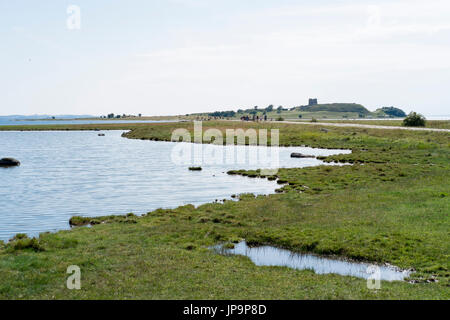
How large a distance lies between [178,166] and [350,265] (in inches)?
1891

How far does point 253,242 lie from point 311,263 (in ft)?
16.0

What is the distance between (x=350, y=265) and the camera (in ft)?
72.4

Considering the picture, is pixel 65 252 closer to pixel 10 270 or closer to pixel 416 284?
pixel 10 270

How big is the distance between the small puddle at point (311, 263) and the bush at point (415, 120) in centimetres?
11023

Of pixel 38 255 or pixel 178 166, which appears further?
pixel 178 166

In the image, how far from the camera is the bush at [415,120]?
119544 millimetres

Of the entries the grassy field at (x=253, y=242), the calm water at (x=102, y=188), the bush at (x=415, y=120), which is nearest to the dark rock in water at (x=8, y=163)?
the calm water at (x=102, y=188)

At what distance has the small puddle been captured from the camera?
2064 cm

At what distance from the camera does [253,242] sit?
26.4 metres

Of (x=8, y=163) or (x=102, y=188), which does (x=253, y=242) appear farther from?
(x=8, y=163)

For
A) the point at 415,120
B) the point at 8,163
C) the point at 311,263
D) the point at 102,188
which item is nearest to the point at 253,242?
the point at 311,263

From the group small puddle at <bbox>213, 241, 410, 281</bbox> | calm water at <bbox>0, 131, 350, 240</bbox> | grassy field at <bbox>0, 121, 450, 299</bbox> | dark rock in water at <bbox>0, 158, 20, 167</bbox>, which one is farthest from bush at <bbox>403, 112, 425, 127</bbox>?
small puddle at <bbox>213, 241, 410, 281</bbox>

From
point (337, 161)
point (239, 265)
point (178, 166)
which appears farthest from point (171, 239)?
point (337, 161)

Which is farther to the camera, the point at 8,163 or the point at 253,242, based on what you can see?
the point at 8,163
